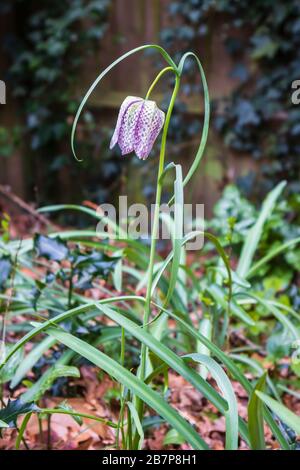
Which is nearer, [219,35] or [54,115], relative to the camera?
[219,35]

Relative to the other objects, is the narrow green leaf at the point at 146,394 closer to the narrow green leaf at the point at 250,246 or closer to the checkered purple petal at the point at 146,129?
the checkered purple petal at the point at 146,129

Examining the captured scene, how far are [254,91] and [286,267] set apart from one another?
1011 millimetres

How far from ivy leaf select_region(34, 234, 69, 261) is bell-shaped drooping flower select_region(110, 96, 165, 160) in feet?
2.08

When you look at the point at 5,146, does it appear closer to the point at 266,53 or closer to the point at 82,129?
the point at 82,129

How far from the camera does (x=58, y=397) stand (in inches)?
69.0

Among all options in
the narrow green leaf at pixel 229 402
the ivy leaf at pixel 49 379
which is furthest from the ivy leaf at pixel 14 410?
the narrow green leaf at pixel 229 402

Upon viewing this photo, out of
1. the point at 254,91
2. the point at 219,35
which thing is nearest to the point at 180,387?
the point at 254,91

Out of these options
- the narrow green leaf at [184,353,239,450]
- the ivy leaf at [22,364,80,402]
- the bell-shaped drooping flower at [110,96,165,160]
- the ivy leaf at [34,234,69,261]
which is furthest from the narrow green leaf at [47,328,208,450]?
the ivy leaf at [34,234,69,261]

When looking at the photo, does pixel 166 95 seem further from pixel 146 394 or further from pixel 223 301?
pixel 146 394

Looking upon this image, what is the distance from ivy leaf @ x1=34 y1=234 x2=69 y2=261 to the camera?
171 cm

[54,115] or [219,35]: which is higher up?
[219,35]

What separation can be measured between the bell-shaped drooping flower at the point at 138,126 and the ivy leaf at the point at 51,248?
63cm

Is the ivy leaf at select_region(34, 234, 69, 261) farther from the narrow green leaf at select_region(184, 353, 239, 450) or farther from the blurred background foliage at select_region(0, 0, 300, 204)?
the blurred background foliage at select_region(0, 0, 300, 204)
